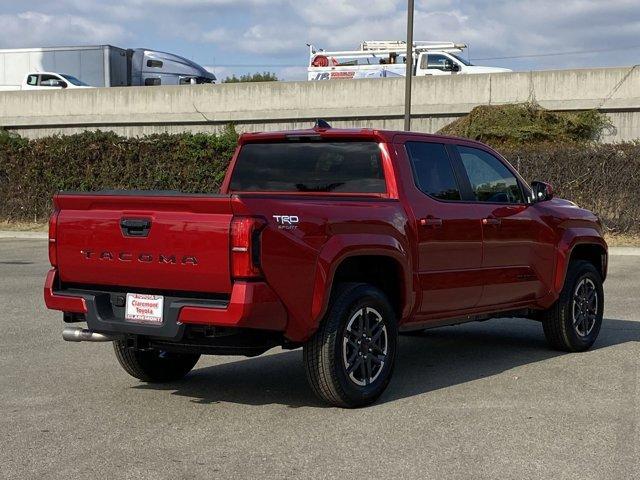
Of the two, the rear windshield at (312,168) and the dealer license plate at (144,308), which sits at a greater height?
the rear windshield at (312,168)

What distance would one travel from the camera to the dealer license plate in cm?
656

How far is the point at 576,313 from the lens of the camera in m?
9.50

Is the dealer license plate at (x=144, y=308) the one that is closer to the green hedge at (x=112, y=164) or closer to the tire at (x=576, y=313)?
the tire at (x=576, y=313)

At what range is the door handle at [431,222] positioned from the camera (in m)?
7.69

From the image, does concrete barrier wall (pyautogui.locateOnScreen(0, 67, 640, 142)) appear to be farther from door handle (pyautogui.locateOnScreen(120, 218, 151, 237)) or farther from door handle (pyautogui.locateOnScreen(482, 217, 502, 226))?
door handle (pyautogui.locateOnScreen(120, 218, 151, 237))

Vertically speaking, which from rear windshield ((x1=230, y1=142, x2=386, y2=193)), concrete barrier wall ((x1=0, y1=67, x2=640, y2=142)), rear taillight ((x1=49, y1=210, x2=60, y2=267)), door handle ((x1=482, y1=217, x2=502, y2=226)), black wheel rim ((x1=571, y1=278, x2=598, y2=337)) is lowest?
black wheel rim ((x1=571, y1=278, x2=598, y2=337))

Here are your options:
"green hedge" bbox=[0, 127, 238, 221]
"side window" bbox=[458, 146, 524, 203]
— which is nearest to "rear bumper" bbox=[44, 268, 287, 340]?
"side window" bbox=[458, 146, 524, 203]

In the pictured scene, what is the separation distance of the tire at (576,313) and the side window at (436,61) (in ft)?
92.4

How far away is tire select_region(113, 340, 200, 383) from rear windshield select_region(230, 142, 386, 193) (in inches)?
56.0

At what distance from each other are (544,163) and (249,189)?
55.1 feet

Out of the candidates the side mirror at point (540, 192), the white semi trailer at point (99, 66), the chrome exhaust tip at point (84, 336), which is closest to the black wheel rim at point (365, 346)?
the chrome exhaust tip at point (84, 336)

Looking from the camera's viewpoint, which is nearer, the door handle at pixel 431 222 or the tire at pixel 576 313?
the door handle at pixel 431 222

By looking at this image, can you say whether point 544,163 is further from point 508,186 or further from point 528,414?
point 528,414

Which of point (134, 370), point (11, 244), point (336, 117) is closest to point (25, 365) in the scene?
point (134, 370)
